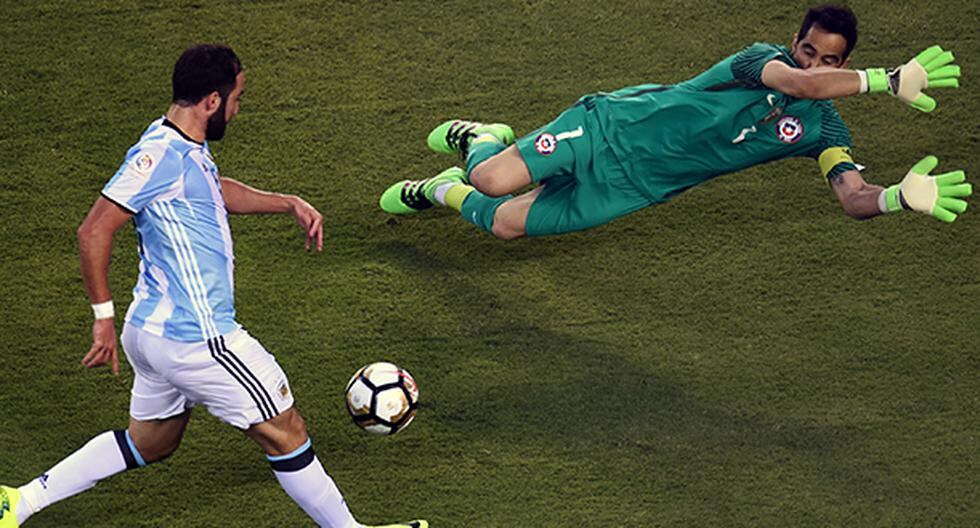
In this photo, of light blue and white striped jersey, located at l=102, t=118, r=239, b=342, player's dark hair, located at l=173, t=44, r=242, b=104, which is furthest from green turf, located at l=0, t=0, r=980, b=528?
player's dark hair, located at l=173, t=44, r=242, b=104

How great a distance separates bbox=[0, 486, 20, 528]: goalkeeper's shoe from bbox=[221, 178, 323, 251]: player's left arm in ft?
4.20

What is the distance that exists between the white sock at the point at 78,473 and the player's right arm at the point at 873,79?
9.60 ft

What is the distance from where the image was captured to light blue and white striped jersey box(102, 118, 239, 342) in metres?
4.90

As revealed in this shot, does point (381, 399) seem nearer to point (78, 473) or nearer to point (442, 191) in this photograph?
point (78, 473)

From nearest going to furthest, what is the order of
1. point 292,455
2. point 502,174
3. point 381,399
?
point 292,455
point 381,399
point 502,174

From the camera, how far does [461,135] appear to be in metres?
7.05

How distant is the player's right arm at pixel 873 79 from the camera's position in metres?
5.84

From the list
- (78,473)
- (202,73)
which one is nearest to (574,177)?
(202,73)

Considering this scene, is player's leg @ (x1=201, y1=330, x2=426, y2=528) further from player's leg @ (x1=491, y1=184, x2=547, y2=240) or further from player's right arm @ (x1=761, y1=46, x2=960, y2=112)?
player's right arm @ (x1=761, y1=46, x2=960, y2=112)

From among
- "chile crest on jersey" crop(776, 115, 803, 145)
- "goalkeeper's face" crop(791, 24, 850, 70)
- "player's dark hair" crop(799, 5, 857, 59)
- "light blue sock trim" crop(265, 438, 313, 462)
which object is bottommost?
"light blue sock trim" crop(265, 438, 313, 462)

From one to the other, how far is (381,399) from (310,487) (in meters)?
0.61

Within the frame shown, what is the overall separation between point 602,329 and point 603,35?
220cm

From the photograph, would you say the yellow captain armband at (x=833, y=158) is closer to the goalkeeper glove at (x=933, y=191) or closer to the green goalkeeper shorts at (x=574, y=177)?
the goalkeeper glove at (x=933, y=191)

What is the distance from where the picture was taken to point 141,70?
7.92 metres
